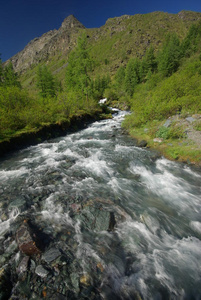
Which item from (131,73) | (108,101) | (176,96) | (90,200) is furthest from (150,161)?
(131,73)

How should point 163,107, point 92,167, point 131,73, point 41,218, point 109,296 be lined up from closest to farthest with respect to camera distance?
1. point 109,296
2. point 41,218
3. point 92,167
4. point 163,107
5. point 131,73

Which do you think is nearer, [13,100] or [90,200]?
[90,200]

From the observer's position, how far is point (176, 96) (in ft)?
52.9

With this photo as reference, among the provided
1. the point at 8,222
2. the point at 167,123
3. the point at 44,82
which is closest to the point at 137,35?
the point at 44,82

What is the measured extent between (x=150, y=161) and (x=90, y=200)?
5.48 meters

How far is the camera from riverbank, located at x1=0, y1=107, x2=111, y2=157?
11.8 metres

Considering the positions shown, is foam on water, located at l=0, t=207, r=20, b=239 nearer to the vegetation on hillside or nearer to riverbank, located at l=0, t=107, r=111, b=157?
riverbank, located at l=0, t=107, r=111, b=157

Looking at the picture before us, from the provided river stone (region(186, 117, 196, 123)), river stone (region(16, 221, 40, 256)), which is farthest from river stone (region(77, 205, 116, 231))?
river stone (region(186, 117, 196, 123))

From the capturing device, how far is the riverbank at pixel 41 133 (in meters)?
11.8

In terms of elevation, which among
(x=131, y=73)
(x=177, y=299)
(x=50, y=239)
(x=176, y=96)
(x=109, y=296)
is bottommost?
(x=177, y=299)

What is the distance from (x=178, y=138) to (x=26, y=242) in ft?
39.0

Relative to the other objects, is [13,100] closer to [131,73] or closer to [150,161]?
[150,161]

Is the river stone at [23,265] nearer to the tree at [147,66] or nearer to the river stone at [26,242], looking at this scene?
the river stone at [26,242]

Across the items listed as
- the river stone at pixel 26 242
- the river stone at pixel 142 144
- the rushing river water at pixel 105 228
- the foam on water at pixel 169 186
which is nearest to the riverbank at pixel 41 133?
the rushing river water at pixel 105 228
